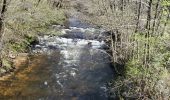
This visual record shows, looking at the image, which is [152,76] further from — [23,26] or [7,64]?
[23,26]

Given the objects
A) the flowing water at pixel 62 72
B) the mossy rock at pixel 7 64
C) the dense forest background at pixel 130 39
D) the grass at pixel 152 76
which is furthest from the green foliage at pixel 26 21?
the grass at pixel 152 76

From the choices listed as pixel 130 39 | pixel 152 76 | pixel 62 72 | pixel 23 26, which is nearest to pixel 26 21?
pixel 23 26

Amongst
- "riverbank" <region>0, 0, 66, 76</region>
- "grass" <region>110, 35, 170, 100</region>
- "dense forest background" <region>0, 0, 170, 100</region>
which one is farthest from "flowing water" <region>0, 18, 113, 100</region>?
"grass" <region>110, 35, 170, 100</region>

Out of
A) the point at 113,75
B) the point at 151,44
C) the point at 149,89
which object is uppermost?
the point at 151,44

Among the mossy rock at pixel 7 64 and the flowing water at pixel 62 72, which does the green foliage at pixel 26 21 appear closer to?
the flowing water at pixel 62 72

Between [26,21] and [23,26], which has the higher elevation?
[26,21]

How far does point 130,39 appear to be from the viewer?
23.5 m

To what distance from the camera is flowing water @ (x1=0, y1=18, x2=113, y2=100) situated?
2078 cm

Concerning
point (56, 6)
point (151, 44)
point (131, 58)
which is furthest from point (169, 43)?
point (56, 6)

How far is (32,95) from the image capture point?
66.3 feet

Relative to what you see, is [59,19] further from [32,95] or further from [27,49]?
[32,95]

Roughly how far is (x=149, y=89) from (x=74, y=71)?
8.73m

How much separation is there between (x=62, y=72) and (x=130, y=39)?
5703 millimetres

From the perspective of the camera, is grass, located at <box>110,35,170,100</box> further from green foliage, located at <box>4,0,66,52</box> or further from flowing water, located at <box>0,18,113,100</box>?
green foliage, located at <box>4,0,66,52</box>
